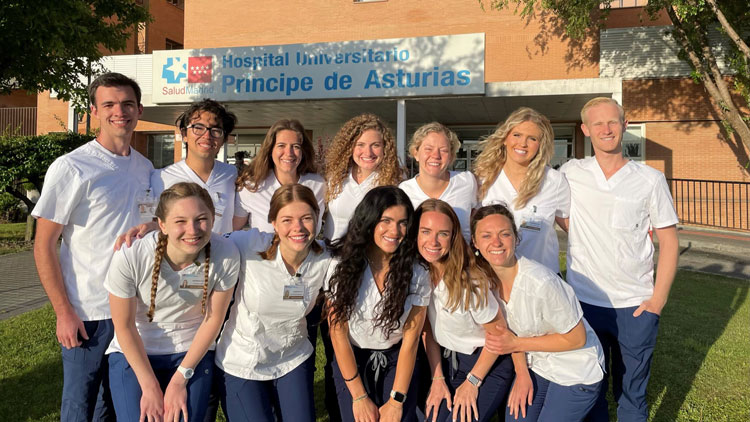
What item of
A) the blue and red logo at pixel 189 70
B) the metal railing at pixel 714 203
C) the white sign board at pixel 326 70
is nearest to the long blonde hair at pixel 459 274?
the white sign board at pixel 326 70

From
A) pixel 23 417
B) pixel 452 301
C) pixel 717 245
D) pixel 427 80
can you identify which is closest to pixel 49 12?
pixel 23 417

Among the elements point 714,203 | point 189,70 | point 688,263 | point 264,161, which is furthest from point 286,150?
point 714,203

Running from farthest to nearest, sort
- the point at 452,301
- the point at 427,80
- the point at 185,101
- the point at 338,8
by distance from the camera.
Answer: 1. the point at 338,8
2. the point at 185,101
3. the point at 427,80
4. the point at 452,301

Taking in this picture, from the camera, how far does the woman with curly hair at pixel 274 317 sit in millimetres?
2711

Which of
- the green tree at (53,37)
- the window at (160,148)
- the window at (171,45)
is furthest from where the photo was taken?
the window at (171,45)

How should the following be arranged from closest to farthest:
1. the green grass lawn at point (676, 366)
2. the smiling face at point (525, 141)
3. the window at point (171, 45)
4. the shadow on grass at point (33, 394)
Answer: the smiling face at point (525, 141), the shadow on grass at point (33, 394), the green grass lawn at point (676, 366), the window at point (171, 45)

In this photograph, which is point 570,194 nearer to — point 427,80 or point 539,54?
point 427,80

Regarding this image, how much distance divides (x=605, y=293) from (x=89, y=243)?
122 inches

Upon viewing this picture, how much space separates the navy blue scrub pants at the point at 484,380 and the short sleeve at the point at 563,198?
1061mm

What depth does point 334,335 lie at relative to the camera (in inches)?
112

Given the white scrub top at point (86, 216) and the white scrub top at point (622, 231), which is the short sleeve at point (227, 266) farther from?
the white scrub top at point (622, 231)

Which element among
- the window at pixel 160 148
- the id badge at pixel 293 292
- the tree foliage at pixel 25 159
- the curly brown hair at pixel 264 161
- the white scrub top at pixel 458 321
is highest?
the window at pixel 160 148

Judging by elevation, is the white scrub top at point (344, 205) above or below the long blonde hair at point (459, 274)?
above

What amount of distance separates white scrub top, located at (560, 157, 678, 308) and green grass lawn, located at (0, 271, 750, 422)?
1606mm
